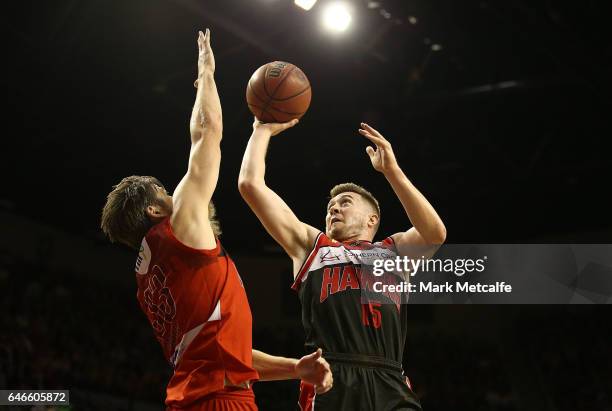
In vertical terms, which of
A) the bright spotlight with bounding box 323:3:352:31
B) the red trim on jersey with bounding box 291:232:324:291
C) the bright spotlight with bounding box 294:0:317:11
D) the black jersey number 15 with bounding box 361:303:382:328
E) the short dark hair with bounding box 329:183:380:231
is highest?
the bright spotlight with bounding box 323:3:352:31

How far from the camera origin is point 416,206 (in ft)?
11.8

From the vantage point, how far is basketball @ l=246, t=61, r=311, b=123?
3959 millimetres

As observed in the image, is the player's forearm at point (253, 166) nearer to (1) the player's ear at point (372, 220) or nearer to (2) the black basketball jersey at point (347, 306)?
(2) the black basketball jersey at point (347, 306)

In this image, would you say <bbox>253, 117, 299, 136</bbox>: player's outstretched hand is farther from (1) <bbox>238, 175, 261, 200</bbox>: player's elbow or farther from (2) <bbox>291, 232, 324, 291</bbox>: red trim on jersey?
(2) <bbox>291, 232, 324, 291</bbox>: red trim on jersey

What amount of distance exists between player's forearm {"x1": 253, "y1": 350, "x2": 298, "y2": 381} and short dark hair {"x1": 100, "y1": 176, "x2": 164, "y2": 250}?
0.81m

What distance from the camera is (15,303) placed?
11945mm

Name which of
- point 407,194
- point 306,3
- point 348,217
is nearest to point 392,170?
point 407,194

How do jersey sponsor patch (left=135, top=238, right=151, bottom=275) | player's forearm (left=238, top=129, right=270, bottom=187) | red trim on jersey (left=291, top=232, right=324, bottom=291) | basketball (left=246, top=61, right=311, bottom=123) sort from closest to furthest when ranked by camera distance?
jersey sponsor patch (left=135, top=238, right=151, bottom=275) < player's forearm (left=238, top=129, right=270, bottom=187) < red trim on jersey (left=291, top=232, right=324, bottom=291) < basketball (left=246, top=61, right=311, bottom=123)

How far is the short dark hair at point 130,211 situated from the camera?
3.11 m

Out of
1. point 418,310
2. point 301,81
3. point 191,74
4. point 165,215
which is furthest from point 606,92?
point 418,310

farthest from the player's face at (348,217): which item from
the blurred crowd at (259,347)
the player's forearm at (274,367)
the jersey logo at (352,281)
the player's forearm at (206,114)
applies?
the blurred crowd at (259,347)

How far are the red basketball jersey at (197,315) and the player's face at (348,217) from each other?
1112 millimetres

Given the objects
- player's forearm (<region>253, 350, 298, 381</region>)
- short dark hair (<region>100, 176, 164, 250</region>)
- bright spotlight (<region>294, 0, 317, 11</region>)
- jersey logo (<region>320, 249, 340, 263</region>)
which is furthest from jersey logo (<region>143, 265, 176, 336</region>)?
bright spotlight (<region>294, 0, 317, 11</region>)

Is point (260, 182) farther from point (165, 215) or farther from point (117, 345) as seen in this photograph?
point (117, 345)
